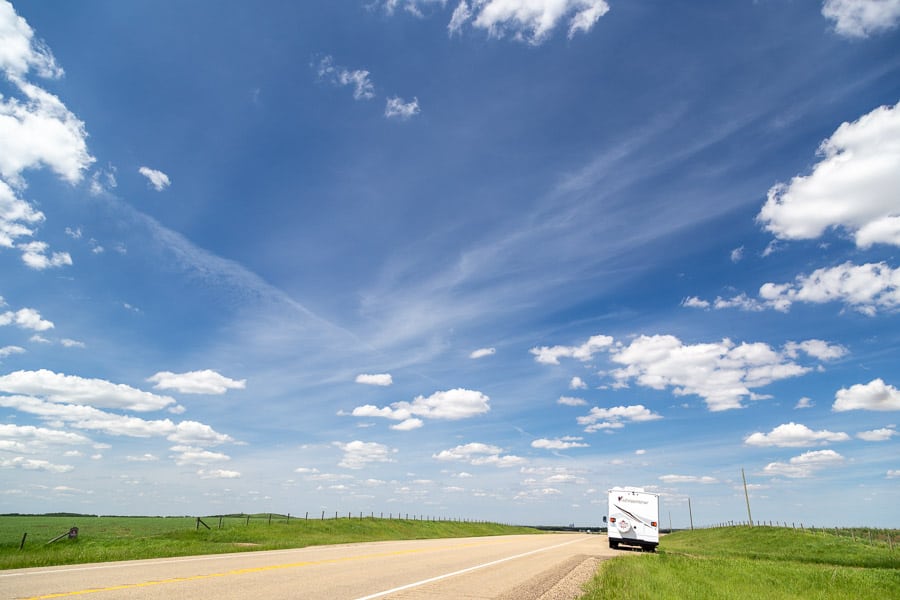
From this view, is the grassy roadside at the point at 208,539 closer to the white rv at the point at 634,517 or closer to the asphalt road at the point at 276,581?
the asphalt road at the point at 276,581

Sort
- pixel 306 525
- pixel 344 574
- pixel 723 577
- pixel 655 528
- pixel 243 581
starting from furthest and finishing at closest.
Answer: pixel 306 525
pixel 655 528
pixel 723 577
pixel 344 574
pixel 243 581

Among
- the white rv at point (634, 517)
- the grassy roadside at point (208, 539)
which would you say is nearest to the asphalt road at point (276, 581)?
the grassy roadside at point (208, 539)

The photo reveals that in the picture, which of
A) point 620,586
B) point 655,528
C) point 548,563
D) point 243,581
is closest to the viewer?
point 243,581

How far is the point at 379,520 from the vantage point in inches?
2532

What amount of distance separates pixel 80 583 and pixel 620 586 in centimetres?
1235

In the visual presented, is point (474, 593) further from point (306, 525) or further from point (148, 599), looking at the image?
point (306, 525)

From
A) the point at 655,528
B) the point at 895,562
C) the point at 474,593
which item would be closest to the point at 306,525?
the point at 655,528

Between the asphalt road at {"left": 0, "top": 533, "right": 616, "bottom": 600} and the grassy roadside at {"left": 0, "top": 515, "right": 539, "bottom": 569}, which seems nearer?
the asphalt road at {"left": 0, "top": 533, "right": 616, "bottom": 600}

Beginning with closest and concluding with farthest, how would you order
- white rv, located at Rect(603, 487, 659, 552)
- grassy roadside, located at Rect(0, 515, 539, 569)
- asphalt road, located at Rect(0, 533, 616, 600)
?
1. asphalt road, located at Rect(0, 533, 616, 600)
2. grassy roadside, located at Rect(0, 515, 539, 569)
3. white rv, located at Rect(603, 487, 659, 552)

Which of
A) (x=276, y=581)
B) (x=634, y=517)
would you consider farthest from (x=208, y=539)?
(x=634, y=517)

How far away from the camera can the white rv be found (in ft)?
108

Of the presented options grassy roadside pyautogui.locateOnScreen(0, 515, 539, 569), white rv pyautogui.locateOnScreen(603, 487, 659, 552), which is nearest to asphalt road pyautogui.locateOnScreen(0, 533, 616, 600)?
grassy roadside pyautogui.locateOnScreen(0, 515, 539, 569)

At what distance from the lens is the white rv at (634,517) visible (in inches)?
1291

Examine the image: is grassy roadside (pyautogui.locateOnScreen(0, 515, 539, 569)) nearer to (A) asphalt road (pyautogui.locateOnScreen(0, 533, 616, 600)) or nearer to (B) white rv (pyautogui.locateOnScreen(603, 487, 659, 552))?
(A) asphalt road (pyautogui.locateOnScreen(0, 533, 616, 600))
